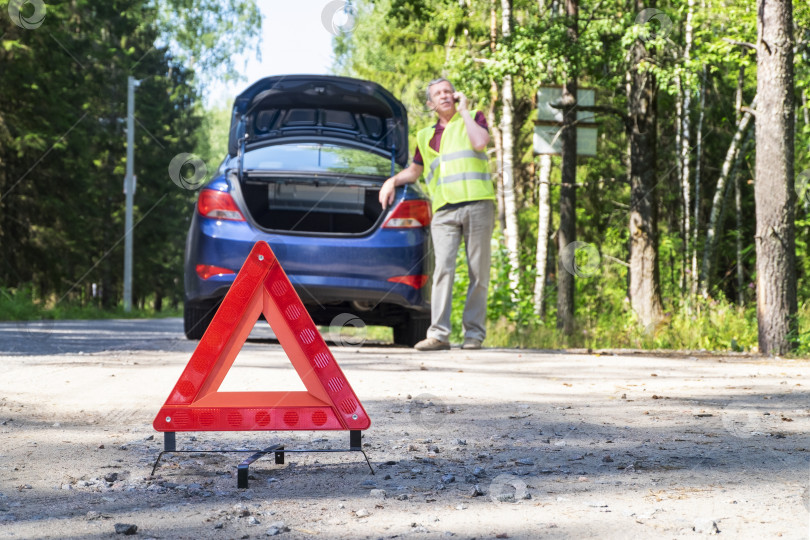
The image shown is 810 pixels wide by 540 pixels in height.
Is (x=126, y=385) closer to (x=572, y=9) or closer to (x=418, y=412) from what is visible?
(x=418, y=412)

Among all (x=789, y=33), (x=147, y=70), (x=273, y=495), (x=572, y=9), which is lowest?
(x=273, y=495)

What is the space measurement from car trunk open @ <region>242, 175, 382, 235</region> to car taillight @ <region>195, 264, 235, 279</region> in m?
0.53

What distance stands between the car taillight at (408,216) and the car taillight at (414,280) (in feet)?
1.45

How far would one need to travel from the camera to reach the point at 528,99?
27.9 m

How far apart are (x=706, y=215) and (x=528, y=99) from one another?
9.43 metres

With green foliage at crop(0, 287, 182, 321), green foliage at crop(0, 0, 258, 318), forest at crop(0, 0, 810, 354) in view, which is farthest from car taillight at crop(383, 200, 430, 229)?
green foliage at crop(0, 0, 258, 318)

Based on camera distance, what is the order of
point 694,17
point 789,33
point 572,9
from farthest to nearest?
point 694,17
point 572,9
point 789,33

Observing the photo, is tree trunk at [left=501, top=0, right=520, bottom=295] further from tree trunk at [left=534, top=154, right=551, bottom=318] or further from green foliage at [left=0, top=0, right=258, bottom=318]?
green foliage at [left=0, top=0, right=258, bottom=318]

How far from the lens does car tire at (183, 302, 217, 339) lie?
8.89 metres

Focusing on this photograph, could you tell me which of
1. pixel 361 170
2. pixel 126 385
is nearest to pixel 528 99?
pixel 361 170

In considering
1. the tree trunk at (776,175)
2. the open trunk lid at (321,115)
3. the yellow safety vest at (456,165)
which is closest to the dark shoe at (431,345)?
the yellow safety vest at (456,165)

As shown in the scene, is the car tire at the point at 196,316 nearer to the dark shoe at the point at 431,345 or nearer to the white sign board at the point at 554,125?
the dark shoe at the point at 431,345

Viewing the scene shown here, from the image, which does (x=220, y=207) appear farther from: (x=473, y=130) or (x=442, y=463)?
(x=442, y=463)

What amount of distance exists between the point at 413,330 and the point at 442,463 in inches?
225
